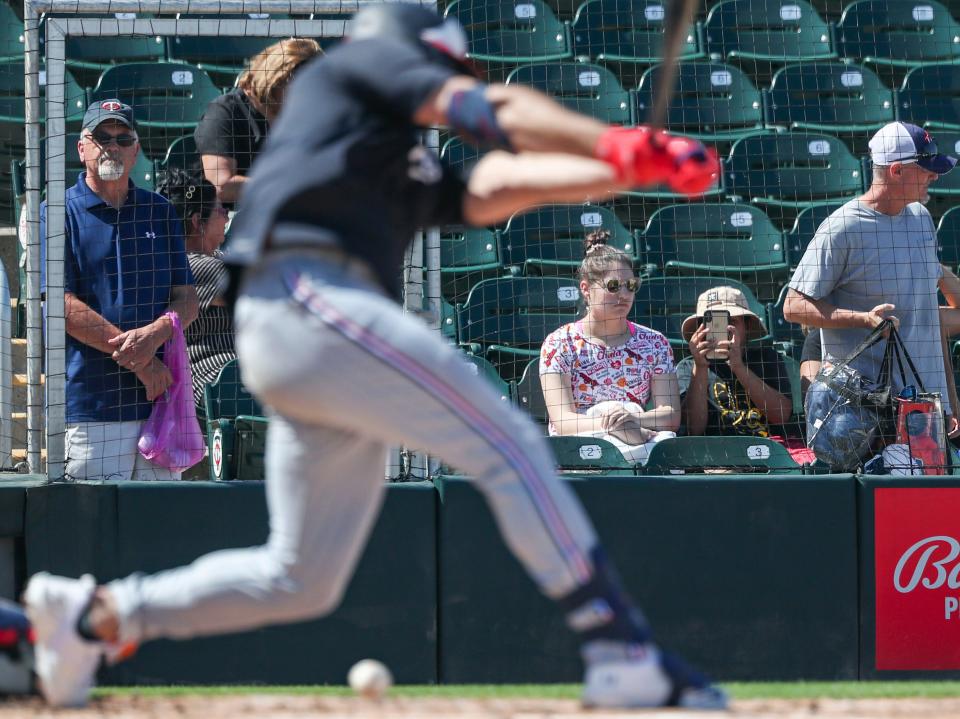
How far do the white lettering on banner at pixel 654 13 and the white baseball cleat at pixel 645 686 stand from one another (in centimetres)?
644

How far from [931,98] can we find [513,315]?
3.50 m

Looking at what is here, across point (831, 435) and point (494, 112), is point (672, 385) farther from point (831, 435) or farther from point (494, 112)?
point (494, 112)

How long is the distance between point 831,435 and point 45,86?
3472mm

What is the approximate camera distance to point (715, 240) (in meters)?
7.82

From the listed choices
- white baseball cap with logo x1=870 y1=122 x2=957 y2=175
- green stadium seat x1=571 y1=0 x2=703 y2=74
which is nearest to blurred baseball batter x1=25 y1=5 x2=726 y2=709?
white baseball cap with logo x1=870 y1=122 x2=957 y2=175

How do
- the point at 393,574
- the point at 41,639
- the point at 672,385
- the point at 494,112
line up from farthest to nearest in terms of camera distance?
the point at 672,385
the point at 393,574
the point at 41,639
the point at 494,112

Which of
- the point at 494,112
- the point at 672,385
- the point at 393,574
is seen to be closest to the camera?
the point at 494,112

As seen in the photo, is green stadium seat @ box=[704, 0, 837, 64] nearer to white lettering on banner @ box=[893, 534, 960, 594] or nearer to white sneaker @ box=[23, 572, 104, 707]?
white lettering on banner @ box=[893, 534, 960, 594]

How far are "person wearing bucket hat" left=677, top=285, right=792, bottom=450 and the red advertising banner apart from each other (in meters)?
0.83

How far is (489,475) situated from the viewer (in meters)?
2.95

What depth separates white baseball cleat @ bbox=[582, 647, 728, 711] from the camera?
2906mm

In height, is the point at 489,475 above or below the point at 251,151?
below

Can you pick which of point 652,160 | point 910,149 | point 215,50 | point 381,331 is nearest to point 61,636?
point 381,331

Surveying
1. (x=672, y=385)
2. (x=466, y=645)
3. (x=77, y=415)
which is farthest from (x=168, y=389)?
(x=672, y=385)
